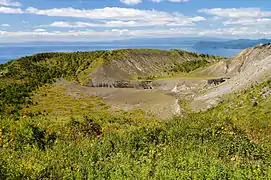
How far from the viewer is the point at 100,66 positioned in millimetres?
78875

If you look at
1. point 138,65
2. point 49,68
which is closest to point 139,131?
point 49,68

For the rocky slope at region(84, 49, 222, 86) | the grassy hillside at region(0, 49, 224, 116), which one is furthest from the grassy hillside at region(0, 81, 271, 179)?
the rocky slope at region(84, 49, 222, 86)

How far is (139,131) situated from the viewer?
14211mm

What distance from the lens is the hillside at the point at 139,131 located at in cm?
913

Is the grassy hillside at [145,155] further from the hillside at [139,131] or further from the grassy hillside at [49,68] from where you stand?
the grassy hillside at [49,68]

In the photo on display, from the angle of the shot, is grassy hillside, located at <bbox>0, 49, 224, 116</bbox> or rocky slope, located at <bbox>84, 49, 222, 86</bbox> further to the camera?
rocky slope, located at <bbox>84, 49, 222, 86</bbox>

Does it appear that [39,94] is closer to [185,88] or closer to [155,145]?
[185,88]

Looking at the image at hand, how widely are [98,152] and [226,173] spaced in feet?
16.0

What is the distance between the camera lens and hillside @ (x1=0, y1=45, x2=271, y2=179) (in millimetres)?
9133

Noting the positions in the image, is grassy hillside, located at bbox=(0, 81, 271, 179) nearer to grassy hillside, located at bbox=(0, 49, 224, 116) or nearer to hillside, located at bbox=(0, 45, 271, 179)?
hillside, located at bbox=(0, 45, 271, 179)

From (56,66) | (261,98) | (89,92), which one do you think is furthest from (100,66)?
(261,98)

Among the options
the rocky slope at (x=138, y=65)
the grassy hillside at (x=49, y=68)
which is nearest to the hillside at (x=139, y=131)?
the grassy hillside at (x=49, y=68)

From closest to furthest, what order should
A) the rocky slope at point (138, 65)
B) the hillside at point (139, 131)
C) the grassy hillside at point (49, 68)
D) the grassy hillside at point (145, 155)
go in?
the grassy hillside at point (145, 155) → the hillside at point (139, 131) → the grassy hillside at point (49, 68) → the rocky slope at point (138, 65)

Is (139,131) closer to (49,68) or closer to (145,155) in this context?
(145,155)
